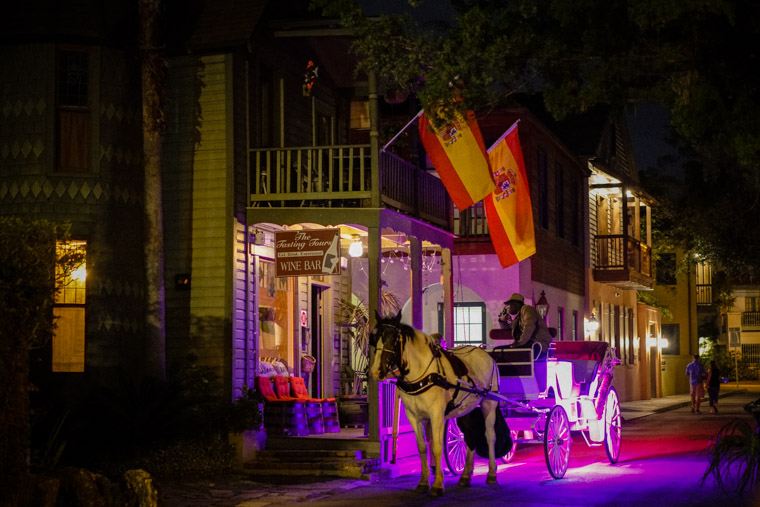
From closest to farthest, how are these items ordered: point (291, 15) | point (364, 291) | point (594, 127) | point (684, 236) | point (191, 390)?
point (191, 390) < point (291, 15) < point (364, 291) < point (684, 236) < point (594, 127)

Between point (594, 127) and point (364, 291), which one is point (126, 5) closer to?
point (364, 291)

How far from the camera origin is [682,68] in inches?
499

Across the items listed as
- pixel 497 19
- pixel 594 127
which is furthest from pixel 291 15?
pixel 594 127

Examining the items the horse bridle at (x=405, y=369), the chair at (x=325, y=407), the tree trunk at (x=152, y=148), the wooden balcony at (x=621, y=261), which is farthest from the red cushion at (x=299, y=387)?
the wooden balcony at (x=621, y=261)

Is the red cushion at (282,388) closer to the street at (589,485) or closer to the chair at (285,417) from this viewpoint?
the chair at (285,417)

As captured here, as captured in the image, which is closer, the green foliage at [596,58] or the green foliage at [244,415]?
the green foliage at [596,58]

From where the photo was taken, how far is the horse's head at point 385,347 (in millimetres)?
13484

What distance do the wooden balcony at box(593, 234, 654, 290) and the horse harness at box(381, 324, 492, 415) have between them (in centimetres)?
2125

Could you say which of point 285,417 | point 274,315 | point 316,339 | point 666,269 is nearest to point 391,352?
point 285,417

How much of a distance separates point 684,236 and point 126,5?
54.0ft

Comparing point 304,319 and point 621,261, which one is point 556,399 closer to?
point 304,319

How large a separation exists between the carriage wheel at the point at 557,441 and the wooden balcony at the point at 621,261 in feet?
64.5

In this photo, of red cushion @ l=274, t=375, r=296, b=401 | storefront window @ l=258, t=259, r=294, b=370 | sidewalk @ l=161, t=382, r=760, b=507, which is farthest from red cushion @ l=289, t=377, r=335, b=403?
sidewalk @ l=161, t=382, r=760, b=507

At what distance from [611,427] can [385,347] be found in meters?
5.40
